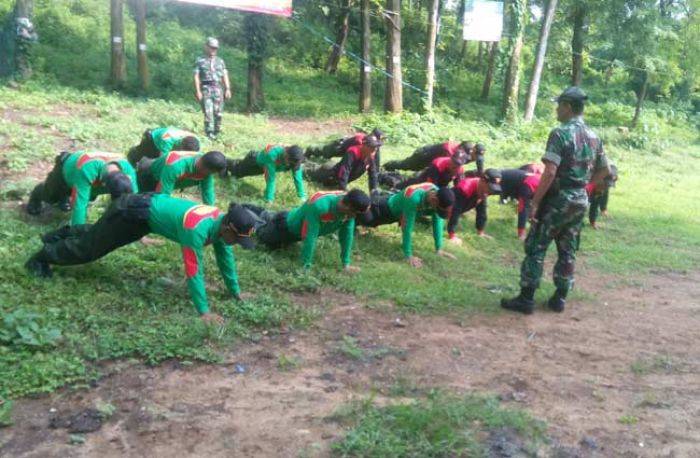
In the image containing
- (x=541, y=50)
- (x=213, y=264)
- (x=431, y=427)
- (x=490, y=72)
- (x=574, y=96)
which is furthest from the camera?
(x=490, y=72)

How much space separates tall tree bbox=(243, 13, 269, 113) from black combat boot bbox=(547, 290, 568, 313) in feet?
40.8

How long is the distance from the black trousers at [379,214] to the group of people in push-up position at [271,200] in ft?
0.05

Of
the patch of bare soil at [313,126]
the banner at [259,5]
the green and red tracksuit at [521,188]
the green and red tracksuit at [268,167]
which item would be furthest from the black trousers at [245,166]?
the banner at [259,5]

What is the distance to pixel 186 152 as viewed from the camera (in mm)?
7504

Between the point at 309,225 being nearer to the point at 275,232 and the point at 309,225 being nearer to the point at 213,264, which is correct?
A: the point at 275,232

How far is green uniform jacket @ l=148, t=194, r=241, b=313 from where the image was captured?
527 cm

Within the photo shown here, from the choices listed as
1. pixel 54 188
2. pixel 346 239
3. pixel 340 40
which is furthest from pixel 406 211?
pixel 340 40

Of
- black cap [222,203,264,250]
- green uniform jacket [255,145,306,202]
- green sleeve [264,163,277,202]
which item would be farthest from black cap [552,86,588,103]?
green sleeve [264,163,277,202]

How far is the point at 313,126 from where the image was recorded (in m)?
17.5

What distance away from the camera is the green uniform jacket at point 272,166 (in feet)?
31.1

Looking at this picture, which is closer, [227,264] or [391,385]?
[391,385]

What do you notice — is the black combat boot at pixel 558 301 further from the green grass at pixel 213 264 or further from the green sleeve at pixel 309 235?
Answer: the green sleeve at pixel 309 235

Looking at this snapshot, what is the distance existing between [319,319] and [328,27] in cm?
2313

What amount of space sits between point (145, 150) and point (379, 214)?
3120 millimetres
